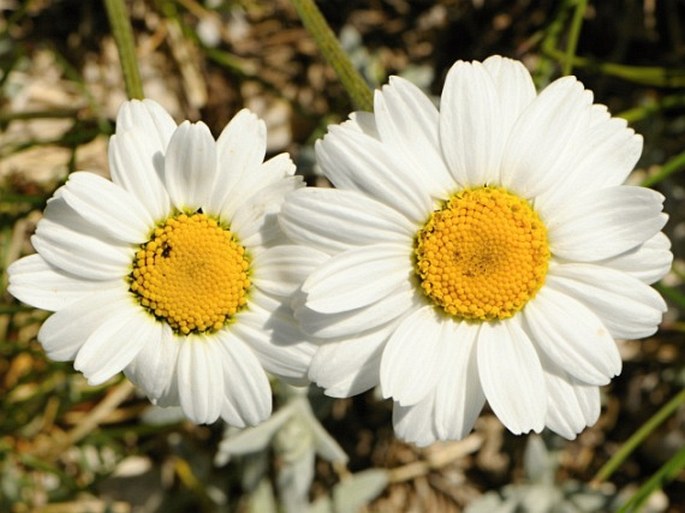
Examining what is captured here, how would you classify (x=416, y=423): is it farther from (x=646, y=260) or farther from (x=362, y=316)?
(x=646, y=260)

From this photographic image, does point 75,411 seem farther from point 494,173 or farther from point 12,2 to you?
point 494,173

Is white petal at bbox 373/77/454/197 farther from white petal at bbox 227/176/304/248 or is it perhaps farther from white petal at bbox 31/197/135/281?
white petal at bbox 31/197/135/281

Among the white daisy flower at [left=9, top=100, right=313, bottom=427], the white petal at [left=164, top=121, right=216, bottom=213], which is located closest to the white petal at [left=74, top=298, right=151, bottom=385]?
the white daisy flower at [left=9, top=100, right=313, bottom=427]

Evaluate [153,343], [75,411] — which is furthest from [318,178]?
[153,343]

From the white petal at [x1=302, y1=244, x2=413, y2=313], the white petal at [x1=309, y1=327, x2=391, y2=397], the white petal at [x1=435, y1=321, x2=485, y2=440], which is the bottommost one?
the white petal at [x1=435, y1=321, x2=485, y2=440]

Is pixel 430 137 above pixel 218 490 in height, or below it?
above

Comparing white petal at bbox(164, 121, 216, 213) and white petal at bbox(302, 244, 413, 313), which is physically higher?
white petal at bbox(164, 121, 216, 213)
